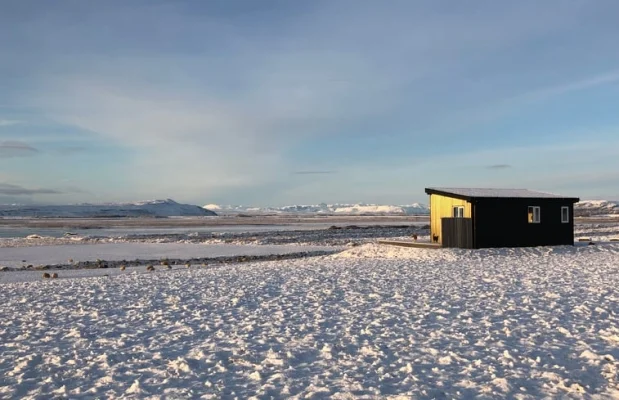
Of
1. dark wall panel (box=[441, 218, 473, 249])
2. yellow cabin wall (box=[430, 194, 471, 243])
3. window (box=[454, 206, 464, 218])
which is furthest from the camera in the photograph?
window (box=[454, 206, 464, 218])

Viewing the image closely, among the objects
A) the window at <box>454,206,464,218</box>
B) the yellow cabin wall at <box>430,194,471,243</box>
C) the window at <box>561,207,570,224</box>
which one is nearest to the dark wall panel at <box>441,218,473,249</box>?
the yellow cabin wall at <box>430,194,471,243</box>

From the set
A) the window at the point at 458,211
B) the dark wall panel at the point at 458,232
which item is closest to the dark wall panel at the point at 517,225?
the dark wall panel at the point at 458,232

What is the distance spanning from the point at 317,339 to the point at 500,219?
20741mm

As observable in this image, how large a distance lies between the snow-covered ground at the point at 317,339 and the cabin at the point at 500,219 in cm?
1097

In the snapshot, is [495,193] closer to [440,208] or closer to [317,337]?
[440,208]

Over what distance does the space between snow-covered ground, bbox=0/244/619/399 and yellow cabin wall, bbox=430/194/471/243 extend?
467 inches

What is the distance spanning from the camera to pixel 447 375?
7.37m

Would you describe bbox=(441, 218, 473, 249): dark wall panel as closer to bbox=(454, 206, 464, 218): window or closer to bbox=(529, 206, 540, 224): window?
bbox=(454, 206, 464, 218): window

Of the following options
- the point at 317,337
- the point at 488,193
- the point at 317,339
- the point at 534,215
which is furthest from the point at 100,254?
the point at 317,339

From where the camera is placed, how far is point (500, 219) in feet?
90.4

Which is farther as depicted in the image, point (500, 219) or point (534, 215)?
point (534, 215)

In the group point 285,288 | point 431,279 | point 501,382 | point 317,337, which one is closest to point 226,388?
point 317,337

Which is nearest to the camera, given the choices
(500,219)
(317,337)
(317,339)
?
(317,339)

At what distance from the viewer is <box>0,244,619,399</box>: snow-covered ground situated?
7.09m
